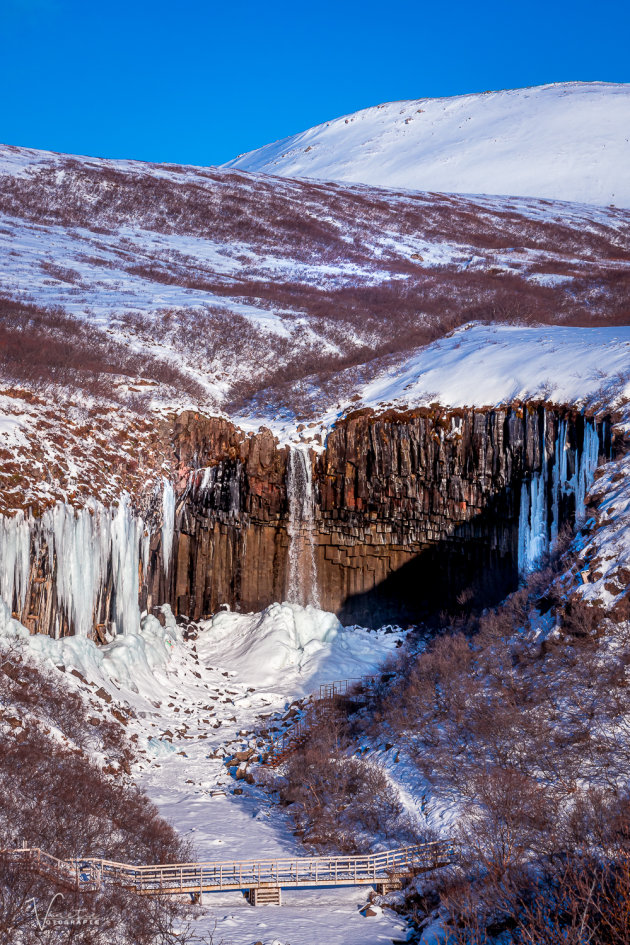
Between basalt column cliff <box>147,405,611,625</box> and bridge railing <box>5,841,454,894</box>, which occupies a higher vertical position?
basalt column cliff <box>147,405,611,625</box>

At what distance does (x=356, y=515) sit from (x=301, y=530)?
87.6 inches

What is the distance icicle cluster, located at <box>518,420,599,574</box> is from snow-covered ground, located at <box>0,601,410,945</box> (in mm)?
6336

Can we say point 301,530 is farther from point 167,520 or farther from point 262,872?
point 262,872

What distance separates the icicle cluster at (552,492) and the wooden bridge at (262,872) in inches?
508

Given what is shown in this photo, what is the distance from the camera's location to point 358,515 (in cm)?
3222

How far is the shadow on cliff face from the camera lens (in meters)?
29.9

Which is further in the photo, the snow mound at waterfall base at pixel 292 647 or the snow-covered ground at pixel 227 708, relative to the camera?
the snow mound at waterfall base at pixel 292 647

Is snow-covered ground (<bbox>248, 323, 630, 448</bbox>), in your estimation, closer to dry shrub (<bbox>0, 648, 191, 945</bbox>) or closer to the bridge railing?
dry shrub (<bbox>0, 648, 191, 945</bbox>)

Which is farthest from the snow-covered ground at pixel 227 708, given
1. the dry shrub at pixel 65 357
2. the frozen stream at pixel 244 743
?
the dry shrub at pixel 65 357

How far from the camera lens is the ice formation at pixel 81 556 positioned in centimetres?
2395

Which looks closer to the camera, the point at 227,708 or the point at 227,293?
the point at 227,708

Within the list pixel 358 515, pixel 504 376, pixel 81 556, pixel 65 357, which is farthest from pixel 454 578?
pixel 65 357

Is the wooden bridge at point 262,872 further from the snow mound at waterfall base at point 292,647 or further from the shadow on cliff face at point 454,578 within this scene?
the shadow on cliff face at point 454,578

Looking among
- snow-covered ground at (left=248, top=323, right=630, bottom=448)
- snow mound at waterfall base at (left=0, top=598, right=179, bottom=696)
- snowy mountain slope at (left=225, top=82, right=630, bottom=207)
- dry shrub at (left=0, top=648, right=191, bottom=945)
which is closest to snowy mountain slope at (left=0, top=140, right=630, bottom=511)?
snow-covered ground at (left=248, top=323, right=630, bottom=448)
